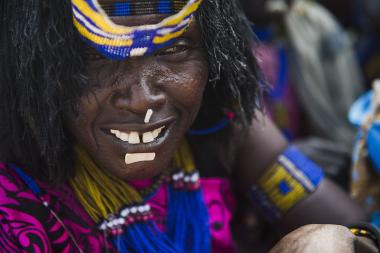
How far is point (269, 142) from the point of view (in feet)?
6.14

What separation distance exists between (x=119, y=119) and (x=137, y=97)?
0.26ft

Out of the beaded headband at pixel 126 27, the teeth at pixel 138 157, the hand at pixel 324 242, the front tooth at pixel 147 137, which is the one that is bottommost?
the hand at pixel 324 242

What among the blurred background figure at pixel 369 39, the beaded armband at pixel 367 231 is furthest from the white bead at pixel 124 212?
the blurred background figure at pixel 369 39

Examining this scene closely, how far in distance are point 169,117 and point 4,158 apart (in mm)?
422

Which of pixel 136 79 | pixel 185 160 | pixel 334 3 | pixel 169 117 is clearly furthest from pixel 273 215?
pixel 334 3

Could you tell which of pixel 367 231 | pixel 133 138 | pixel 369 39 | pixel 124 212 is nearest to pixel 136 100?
pixel 133 138

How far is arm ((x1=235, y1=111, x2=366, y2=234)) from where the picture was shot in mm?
1831

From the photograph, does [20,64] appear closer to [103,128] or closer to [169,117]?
[103,128]

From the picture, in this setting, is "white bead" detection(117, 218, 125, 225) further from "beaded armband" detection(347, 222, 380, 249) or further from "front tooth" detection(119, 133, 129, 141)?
"beaded armband" detection(347, 222, 380, 249)

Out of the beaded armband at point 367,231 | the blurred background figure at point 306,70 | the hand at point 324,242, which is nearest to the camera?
the hand at point 324,242

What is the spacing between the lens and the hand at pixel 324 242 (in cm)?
121

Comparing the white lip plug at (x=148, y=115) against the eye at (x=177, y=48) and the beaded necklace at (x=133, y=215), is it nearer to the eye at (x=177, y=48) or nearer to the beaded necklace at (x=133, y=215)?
the eye at (x=177, y=48)

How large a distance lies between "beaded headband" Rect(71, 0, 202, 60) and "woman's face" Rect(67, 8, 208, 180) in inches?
0.7

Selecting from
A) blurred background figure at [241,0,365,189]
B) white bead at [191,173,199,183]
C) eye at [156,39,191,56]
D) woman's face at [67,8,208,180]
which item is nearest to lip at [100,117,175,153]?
woman's face at [67,8,208,180]
